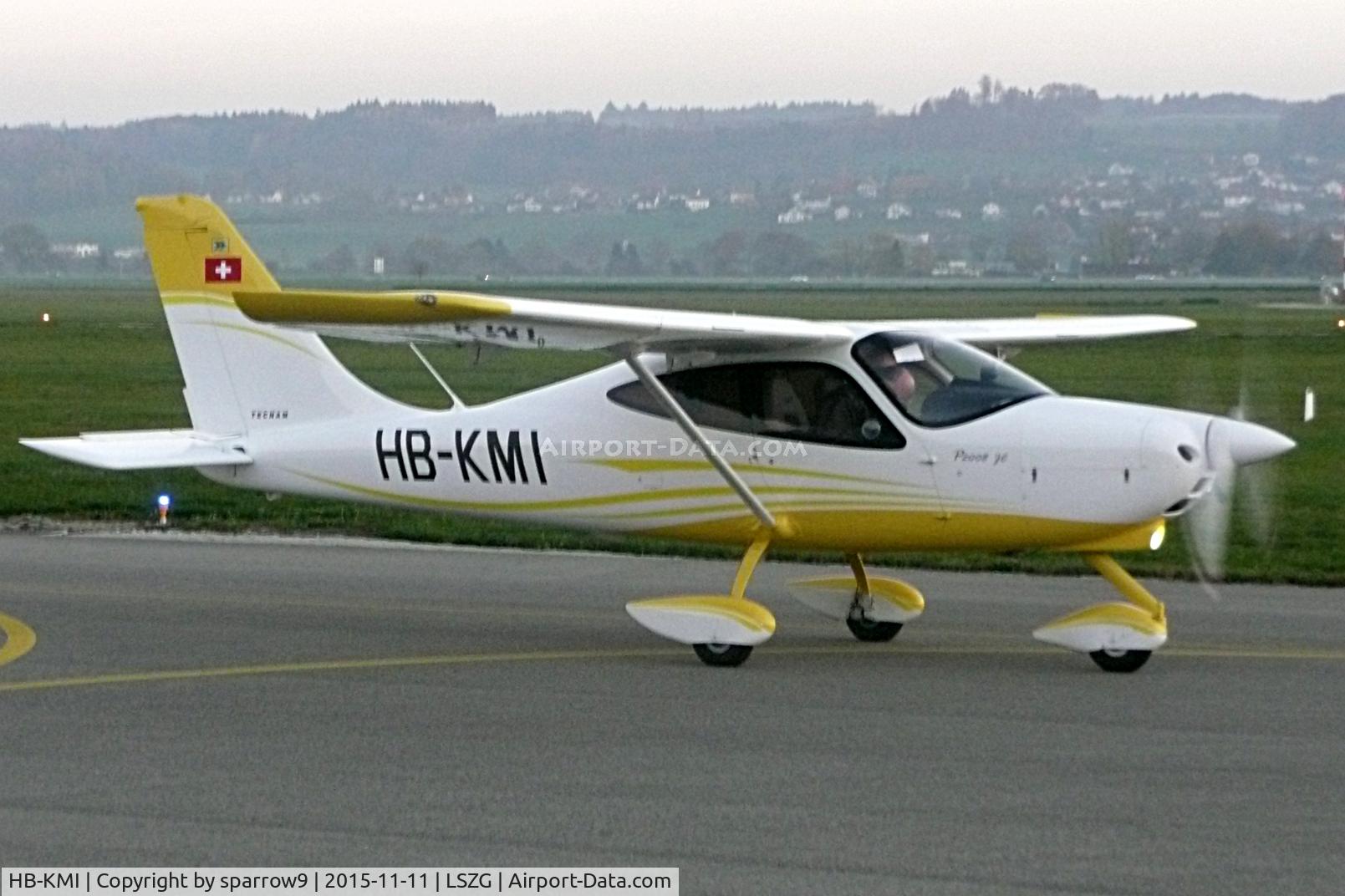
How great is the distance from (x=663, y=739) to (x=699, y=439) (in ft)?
8.51

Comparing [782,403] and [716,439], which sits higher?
[782,403]

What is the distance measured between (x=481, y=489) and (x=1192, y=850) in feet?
19.7

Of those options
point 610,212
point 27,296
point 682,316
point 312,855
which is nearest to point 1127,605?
point 682,316

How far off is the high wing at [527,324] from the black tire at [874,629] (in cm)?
172

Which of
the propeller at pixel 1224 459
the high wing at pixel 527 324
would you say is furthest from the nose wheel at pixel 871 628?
the propeller at pixel 1224 459

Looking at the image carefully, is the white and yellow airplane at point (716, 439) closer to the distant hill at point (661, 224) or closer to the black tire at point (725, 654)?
the black tire at point (725, 654)

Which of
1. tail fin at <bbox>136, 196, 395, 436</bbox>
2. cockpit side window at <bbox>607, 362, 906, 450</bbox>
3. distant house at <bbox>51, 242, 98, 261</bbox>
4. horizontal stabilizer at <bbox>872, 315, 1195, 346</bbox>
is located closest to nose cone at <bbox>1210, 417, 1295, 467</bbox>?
cockpit side window at <bbox>607, 362, 906, 450</bbox>

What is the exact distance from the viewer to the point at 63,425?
29500mm

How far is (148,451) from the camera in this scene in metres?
13.0

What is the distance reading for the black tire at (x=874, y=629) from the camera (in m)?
12.4

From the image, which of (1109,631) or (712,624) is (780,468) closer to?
(712,624)

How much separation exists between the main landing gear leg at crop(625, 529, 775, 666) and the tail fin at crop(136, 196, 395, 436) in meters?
2.57
